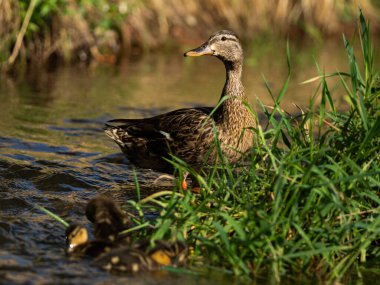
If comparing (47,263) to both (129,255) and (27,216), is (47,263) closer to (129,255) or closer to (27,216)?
(129,255)

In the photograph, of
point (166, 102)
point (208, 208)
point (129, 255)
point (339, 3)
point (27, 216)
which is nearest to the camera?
point (129, 255)

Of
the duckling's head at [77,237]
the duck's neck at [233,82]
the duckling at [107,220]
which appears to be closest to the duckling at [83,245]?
the duckling's head at [77,237]

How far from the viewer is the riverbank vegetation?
10.0 m

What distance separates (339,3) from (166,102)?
23.3 feet

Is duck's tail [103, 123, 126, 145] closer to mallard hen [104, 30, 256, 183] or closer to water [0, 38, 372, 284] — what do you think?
mallard hen [104, 30, 256, 183]

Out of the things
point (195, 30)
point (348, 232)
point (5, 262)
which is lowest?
point (5, 262)

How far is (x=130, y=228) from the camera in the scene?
450 cm

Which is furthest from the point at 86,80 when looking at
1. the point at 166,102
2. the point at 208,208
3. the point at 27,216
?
the point at 208,208

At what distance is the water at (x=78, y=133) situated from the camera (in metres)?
4.24

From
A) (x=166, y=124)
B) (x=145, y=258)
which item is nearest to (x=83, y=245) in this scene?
(x=145, y=258)

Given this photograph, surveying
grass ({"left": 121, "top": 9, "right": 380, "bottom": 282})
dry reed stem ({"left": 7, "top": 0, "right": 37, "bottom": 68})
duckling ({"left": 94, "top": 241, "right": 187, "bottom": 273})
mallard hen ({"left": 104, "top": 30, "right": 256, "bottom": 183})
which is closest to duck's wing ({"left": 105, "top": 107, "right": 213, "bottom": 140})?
mallard hen ({"left": 104, "top": 30, "right": 256, "bottom": 183})

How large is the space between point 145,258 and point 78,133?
13.8 ft

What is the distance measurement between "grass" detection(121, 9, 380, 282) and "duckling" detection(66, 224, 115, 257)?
0.91 feet

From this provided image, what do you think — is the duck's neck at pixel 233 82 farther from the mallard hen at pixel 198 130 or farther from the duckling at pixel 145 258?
the duckling at pixel 145 258
